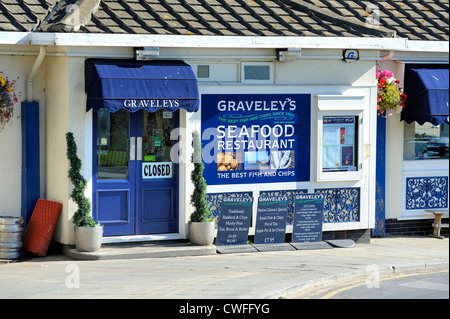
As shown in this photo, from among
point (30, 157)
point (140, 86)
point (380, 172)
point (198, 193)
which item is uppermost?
point (140, 86)

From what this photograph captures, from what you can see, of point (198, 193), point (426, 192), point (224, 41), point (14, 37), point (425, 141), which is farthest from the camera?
point (425, 141)

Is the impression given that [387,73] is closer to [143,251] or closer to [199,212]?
[199,212]

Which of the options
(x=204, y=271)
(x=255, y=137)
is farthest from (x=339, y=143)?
(x=204, y=271)

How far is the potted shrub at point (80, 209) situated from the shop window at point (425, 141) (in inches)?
230

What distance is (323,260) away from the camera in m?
12.5

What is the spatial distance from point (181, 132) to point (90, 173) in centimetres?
153

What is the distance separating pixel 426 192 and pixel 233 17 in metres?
4.75

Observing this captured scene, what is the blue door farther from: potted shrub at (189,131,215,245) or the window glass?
potted shrub at (189,131,215,245)

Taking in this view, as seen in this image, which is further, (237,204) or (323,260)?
(237,204)

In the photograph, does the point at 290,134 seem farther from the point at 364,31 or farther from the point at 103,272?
the point at 103,272

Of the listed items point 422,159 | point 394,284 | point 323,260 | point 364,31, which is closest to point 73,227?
point 323,260

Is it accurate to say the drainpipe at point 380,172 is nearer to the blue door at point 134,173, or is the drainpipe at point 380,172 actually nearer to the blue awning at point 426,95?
the blue awning at point 426,95

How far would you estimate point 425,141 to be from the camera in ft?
50.4

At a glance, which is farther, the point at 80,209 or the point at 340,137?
the point at 340,137
